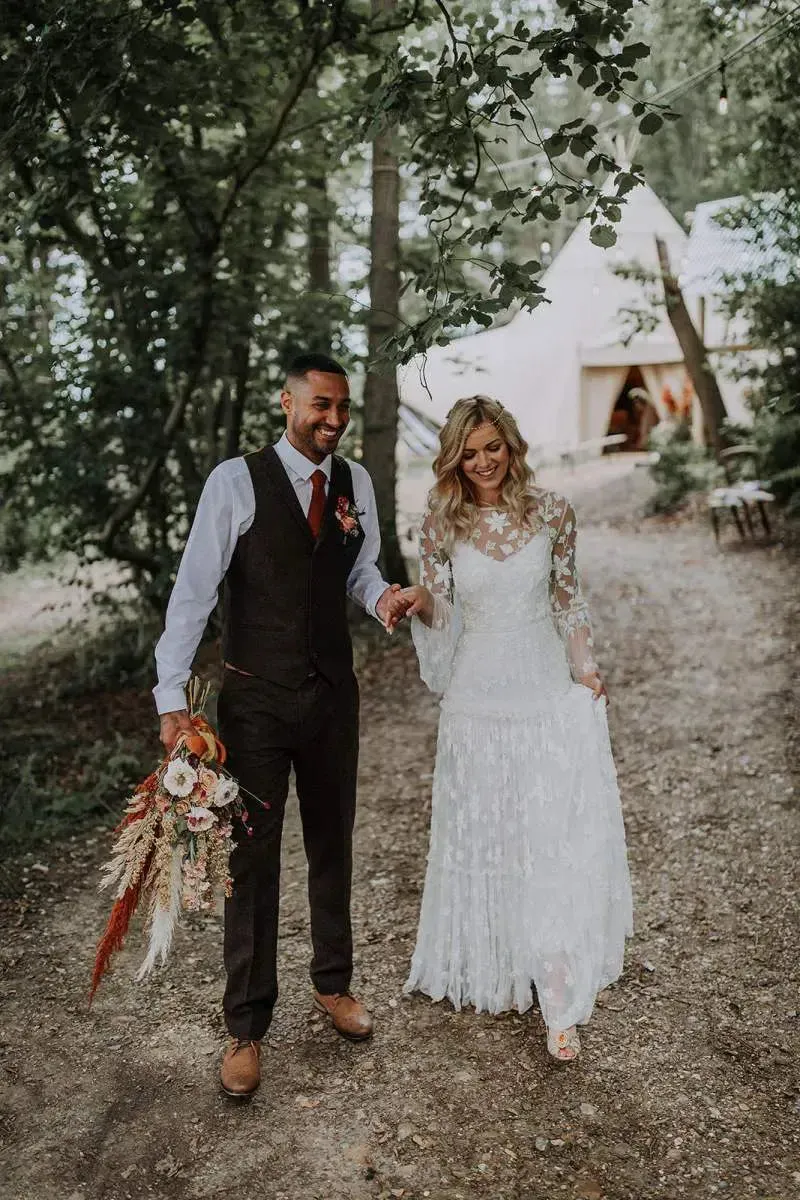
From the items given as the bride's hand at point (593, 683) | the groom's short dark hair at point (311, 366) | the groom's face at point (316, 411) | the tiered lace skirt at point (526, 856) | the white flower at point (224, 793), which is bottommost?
the tiered lace skirt at point (526, 856)

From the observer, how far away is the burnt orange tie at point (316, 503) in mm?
3322

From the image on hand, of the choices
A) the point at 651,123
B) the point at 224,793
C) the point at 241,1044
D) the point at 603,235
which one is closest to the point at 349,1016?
the point at 241,1044

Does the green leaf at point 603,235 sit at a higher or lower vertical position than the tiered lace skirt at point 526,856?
higher

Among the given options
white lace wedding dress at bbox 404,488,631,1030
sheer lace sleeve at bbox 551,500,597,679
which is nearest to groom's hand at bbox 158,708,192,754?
white lace wedding dress at bbox 404,488,631,1030

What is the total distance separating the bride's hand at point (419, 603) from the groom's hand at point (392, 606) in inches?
0.7

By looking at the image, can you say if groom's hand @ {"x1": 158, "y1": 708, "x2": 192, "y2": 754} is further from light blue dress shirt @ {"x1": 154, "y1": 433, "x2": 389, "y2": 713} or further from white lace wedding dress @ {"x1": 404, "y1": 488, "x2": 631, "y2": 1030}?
white lace wedding dress @ {"x1": 404, "y1": 488, "x2": 631, "y2": 1030}

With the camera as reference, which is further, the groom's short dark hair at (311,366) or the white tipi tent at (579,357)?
the white tipi tent at (579,357)

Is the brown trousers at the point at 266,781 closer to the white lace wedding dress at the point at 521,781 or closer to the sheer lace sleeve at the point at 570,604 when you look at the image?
the white lace wedding dress at the point at 521,781

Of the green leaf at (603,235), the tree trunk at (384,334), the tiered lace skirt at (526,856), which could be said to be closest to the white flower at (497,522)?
the tiered lace skirt at (526,856)

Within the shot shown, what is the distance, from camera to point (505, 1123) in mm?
3234

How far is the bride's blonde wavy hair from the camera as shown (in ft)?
11.6

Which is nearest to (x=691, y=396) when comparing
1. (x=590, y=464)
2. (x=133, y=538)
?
(x=590, y=464)

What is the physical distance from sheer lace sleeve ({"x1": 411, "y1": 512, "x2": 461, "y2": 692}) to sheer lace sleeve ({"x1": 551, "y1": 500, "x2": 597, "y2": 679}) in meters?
0.38

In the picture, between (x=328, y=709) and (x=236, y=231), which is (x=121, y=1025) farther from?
(x=236, y=231)
